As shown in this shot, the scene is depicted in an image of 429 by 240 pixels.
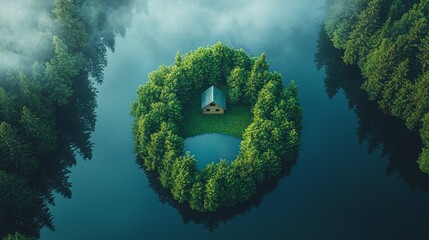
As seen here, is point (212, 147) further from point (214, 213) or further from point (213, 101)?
point (214, 213)

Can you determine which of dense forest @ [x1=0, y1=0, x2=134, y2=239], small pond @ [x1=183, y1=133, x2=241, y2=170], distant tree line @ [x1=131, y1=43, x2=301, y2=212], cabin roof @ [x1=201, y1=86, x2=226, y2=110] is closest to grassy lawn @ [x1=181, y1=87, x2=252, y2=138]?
small pond @ [x1=183, y1=133, x2=241, y2=170]

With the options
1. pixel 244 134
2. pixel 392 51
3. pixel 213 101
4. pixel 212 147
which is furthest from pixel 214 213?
pixel 392 51

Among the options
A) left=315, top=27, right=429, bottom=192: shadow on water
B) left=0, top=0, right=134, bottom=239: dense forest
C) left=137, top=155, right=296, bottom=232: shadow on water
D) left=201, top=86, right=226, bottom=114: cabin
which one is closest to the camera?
left=0, top=0, right=134, bottom=239: dense forest

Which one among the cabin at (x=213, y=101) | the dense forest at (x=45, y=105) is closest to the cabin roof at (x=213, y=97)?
the cabin at (x=213, y=101)

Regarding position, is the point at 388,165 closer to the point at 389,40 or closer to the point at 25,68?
the point at 389,40

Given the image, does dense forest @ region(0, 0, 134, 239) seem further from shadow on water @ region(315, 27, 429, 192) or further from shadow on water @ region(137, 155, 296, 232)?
shadow on water @ region(315, 27, 429, 192)

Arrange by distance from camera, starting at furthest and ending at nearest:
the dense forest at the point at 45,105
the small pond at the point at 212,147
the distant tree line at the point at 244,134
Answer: the small pond at the point at 212,147 → the dense forest at the point at 45,105 → the distant tree line at the point at 244,134

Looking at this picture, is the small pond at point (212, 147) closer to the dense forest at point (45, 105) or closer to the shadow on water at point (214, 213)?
the shadow on water at point (214, 213)
